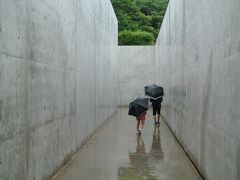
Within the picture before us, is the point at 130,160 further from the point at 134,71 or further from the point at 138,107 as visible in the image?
the point at 134,71

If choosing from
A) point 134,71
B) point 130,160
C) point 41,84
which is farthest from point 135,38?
point 41,84

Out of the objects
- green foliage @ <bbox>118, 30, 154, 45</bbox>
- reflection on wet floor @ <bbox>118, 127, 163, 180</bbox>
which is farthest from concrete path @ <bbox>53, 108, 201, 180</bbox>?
green foliage @ <bbox>118, 30, 154, 45</bbox>

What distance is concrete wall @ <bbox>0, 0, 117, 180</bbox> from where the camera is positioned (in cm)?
450

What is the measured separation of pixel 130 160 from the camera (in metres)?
8.23

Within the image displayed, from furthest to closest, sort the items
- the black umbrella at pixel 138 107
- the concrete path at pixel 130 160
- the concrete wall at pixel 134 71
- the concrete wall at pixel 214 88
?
the concrete wall at pixel 134 71 < the black umbrella at pixel 138 107 < the concrete path at pixel 130 160 < the concrete wall at pixel 214 88

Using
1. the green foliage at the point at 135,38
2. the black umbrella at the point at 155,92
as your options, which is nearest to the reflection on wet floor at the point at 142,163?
the black umbrella at the point at 155,92

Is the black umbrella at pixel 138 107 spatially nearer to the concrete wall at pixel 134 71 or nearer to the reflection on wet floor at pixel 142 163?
the reflection on wet floor at pixel 142 163

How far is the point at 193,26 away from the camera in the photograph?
795 centimetres

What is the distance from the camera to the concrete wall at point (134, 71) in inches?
1024

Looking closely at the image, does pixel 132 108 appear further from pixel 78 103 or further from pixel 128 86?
pixel 128 86

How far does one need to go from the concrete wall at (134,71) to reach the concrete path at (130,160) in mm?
13719

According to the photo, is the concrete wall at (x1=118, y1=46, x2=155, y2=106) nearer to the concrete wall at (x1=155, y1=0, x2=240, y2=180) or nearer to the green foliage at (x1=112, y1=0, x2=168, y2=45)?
the green foliage at (x1=112, y1=0, x2=168, y2=45)

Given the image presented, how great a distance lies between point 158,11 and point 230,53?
139 feet

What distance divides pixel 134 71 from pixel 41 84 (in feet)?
66.7
